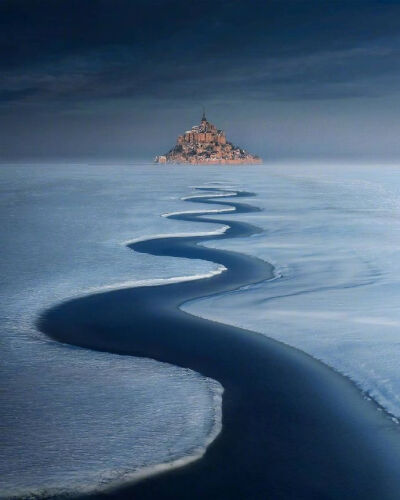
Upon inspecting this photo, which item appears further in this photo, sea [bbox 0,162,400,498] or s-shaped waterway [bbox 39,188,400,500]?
sea [bbox 0,162,400,498]

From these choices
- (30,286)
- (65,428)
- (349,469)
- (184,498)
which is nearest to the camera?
(184,498)

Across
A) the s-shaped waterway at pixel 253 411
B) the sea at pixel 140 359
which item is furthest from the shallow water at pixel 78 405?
the s-shaped waterway at pixel 253 411

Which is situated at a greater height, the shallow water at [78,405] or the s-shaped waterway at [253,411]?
the shallow water at [78,405]

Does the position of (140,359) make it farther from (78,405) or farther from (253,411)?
(253,411)

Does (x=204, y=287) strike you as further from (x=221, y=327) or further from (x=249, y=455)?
(x=249, y=455)

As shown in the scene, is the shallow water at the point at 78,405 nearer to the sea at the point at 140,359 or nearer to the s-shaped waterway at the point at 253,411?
the sea at the point at 140,359

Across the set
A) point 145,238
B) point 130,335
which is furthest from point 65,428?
point 145,238

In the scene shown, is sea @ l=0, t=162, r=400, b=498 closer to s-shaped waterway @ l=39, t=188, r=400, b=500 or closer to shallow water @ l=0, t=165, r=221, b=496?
shallow water @ l=0, t=165, r=221, b=496

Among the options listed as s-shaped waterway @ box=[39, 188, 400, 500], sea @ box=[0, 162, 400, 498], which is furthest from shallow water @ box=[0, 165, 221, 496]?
s-shaped waterway @ box=[39, 188, 400, 500]

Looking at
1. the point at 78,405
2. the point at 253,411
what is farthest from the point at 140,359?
the point at 253,411
